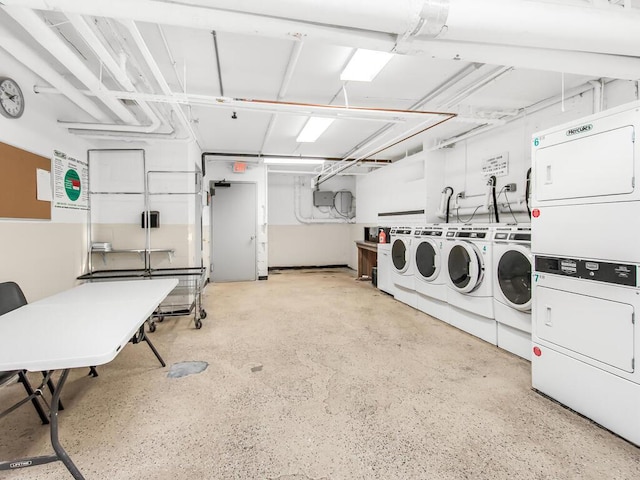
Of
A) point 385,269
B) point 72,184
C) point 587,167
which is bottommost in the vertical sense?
point 385,269

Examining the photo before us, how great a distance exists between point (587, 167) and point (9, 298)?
3.76 meters

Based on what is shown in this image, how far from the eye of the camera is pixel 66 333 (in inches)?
60.4

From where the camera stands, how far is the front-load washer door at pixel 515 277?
2.71 meters

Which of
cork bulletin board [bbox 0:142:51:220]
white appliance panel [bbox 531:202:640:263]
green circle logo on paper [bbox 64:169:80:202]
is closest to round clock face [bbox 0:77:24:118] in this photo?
cork bulletin board [bbox 0:142:51:220]

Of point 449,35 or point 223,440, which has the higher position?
point 449,35

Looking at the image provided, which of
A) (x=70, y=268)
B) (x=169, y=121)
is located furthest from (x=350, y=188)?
(x=70, y=268)

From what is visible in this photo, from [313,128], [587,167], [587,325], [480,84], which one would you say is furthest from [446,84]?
[587,325]

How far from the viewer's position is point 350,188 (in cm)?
858

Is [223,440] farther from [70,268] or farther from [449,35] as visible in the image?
[70,268]

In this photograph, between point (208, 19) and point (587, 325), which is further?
point (587, 325)

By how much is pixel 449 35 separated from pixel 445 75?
1.70m

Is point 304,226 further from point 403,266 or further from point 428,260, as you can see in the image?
point 428,260

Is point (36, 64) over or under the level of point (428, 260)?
over

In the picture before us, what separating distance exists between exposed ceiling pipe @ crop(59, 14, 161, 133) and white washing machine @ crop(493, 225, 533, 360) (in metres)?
3.45
